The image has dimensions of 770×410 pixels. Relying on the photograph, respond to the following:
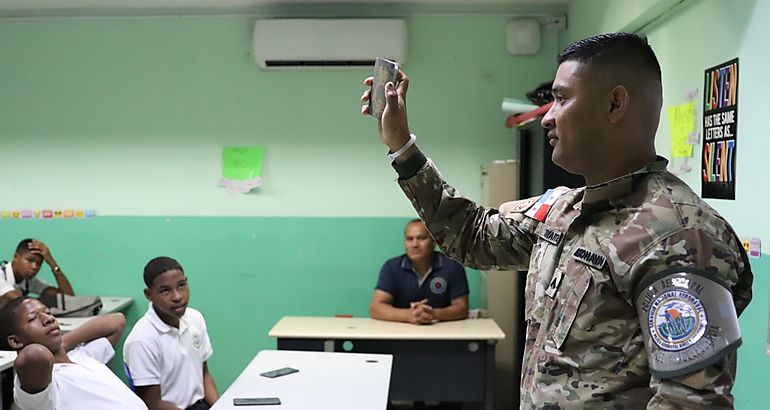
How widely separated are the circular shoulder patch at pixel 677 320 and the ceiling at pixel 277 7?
3.48 m

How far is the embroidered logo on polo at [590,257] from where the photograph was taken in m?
1.01

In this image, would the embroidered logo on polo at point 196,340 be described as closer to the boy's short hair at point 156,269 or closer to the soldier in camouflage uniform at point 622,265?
the boy's short hair at point 156,269

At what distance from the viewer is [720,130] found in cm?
211

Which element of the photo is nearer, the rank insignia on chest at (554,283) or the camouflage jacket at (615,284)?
the camouflage jacket at (615,284)

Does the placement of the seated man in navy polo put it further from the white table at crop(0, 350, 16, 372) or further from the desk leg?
the white table at crop(0, 350, 16, 372)

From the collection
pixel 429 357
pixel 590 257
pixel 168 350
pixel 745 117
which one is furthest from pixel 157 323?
pixel 745 117

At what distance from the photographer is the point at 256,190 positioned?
4.29 meters

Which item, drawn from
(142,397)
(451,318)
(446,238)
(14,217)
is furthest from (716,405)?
(14,217)

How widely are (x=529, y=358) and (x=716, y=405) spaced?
0.35m

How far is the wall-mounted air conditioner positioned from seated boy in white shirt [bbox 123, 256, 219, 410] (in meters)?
1.72

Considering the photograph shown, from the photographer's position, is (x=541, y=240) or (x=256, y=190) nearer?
(x=541, y=240)

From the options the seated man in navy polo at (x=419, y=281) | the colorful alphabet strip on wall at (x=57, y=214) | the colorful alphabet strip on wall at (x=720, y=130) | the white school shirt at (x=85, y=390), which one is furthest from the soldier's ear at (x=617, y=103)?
the colorful alphabet strip on wall at (x=57, y=214)

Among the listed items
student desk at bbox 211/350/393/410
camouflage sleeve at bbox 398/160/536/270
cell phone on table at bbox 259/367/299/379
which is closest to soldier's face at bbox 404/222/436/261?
student desk at bbox 211/350/393/410

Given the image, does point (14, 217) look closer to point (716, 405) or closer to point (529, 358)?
point (529, 358)
